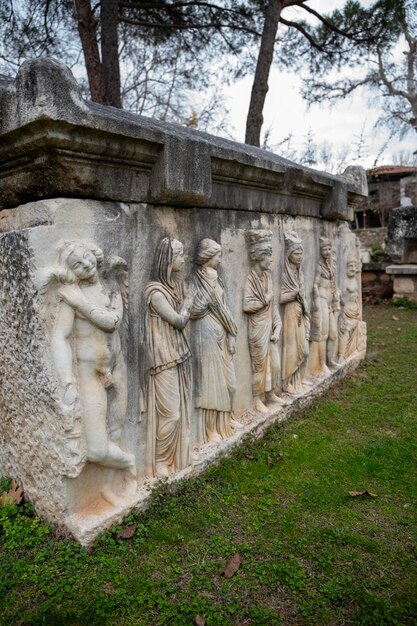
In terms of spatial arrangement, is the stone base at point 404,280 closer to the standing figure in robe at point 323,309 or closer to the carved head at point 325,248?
the standing figure in robe at point 323,309

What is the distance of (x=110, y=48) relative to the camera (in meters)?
6.89

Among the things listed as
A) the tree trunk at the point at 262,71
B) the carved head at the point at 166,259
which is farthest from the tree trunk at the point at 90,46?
the carved head at the point at 166,259

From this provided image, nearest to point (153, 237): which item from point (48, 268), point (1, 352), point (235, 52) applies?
point (48, 268)

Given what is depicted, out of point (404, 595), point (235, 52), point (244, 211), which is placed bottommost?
point (404, 595)

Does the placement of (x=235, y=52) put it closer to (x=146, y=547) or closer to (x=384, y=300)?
(x=384, y=300)

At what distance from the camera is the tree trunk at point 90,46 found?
7000 millimetres

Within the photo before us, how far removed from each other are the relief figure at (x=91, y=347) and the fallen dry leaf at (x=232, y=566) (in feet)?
2.39

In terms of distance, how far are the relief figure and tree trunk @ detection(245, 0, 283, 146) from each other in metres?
6.79

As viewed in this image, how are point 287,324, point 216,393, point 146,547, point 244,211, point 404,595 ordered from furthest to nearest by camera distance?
point 287,324 < point 244,211 < point 216,393 < point 146,547 < point 404,595

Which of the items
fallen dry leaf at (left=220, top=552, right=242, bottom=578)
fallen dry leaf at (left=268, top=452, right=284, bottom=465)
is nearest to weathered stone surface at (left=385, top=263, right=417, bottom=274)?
fallen dry leaf at (left=268, top=452, right=284, bottom=465)

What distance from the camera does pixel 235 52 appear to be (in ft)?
29.1

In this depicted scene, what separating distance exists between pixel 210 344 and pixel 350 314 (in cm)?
279

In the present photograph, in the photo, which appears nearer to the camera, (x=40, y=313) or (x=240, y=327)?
(x=40, y=313)

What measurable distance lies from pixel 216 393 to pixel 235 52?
7.79 m
